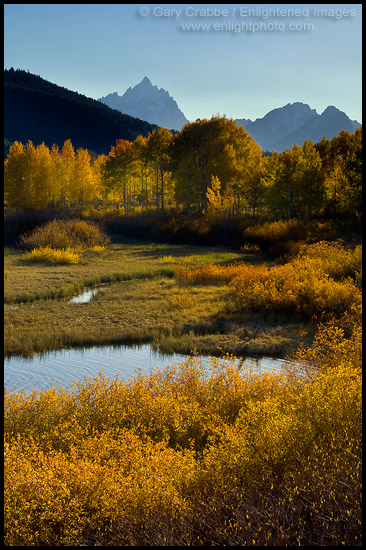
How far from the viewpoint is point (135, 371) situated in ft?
42.9

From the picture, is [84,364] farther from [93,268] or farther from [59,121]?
[59,121]

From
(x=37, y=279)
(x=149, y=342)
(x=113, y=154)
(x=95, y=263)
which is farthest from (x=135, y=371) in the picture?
(x=113, y=154)

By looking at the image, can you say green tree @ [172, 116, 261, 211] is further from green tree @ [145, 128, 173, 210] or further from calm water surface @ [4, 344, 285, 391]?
calm water surface @ [4, 344, 285, 391]

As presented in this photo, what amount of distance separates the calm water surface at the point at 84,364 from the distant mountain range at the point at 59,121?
595 ft

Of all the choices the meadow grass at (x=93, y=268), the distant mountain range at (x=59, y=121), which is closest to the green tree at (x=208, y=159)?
the meadow grass at (x=93, y=268)

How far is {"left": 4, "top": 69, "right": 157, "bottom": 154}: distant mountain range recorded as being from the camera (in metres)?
190

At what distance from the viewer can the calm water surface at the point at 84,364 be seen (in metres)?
12.4

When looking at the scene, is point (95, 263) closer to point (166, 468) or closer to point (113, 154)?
point (166, 468)

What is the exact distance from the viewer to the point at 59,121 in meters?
196

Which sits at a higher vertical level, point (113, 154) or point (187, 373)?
point (113, 154)

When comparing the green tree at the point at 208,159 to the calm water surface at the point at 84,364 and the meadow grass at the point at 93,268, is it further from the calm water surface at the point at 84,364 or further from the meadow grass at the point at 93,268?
the calm water surface at the point at 84,364

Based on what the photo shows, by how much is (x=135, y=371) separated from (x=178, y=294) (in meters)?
10.3

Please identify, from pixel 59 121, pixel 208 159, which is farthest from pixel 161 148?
→ pixel 59 121

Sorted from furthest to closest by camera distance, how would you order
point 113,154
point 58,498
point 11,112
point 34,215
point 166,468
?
point 11,112, point 113,154, point 34,215, point 166,468, point 58,498
